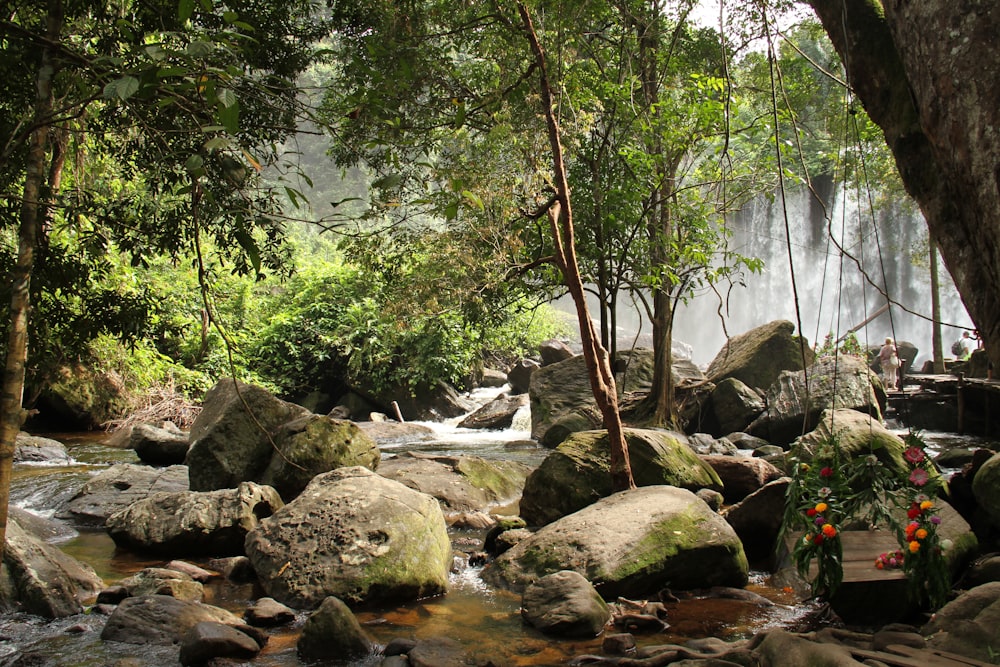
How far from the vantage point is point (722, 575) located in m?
5.43

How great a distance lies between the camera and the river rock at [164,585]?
5.09 metres

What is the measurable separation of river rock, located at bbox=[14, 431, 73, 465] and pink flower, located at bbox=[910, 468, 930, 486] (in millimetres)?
10789

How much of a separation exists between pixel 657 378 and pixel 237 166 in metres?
11.2

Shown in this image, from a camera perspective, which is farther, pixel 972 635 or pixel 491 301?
pixel 491 301

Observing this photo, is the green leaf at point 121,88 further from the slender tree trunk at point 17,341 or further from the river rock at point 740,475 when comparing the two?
the river rock at point 740,475

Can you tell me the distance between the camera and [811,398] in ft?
40.5

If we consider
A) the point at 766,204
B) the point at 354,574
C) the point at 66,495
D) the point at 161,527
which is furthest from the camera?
the point at 766,204

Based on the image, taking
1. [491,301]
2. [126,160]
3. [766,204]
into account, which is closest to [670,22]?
[491,301]

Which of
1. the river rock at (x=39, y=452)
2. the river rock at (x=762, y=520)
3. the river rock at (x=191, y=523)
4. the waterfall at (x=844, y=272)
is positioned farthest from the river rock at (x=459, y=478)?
the waterfall at (x=844, y=272)

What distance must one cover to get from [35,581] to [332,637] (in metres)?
2.18

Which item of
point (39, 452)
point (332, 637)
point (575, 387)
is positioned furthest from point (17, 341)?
point (575, 387)

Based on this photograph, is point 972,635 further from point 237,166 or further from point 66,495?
point 66,495

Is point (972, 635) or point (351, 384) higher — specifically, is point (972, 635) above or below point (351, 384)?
below

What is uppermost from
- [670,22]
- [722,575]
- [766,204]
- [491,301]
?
[766,204]
